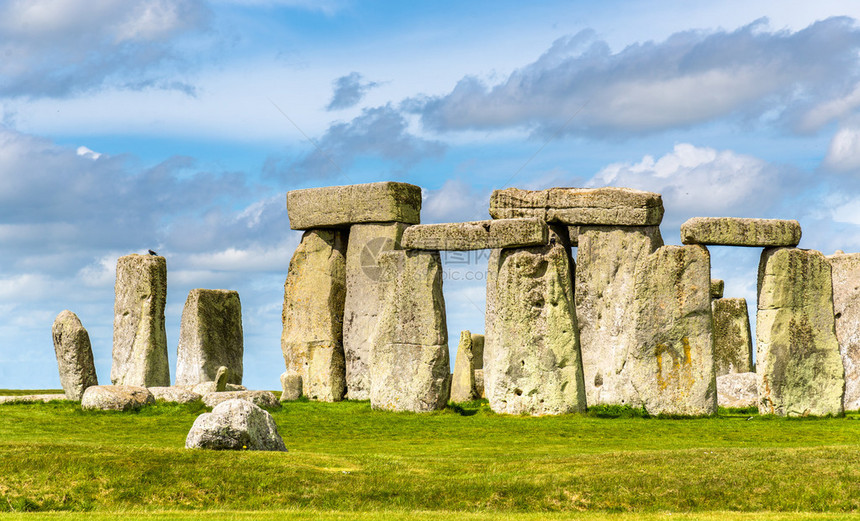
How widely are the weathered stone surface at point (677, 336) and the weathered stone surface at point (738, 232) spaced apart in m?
0.34

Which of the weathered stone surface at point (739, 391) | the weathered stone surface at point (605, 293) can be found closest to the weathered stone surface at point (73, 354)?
the weathered stone surface at point (605, 293)

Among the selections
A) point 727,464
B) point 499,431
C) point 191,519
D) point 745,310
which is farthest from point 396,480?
point 745,310

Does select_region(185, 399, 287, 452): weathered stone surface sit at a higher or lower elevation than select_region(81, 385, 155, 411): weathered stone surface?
lower

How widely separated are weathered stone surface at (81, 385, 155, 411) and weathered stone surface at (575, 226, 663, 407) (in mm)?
9574

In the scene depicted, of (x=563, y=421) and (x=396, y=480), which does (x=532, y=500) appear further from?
(x=563, y=421)

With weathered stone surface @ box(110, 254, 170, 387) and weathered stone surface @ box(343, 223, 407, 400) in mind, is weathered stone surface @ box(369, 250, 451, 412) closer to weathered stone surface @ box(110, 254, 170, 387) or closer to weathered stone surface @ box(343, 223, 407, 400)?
weathered stone surface @ box(343, 223, 407, 400)

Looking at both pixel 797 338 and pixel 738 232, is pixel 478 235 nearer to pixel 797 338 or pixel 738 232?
pixel 738 232

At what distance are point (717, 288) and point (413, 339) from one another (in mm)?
12396

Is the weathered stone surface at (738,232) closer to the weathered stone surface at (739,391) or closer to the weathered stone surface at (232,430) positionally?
the weathered stone surface at (739,391)

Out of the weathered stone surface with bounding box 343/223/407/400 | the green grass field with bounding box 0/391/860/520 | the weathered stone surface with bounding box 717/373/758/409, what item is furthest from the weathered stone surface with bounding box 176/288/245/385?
the weathered stone surface with bounding box 717/373/758/409

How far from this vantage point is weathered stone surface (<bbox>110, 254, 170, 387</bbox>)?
1126 inches

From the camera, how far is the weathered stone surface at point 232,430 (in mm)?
16625

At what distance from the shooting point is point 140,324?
28984mm

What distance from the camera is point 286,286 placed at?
3059 cm
